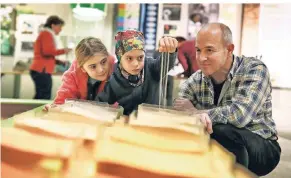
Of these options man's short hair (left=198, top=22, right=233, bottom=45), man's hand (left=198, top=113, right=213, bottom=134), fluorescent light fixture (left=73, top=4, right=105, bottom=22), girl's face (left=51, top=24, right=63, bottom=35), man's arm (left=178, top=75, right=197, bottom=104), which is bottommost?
man's hand (left=198, top=113, right=213, bottom=134)

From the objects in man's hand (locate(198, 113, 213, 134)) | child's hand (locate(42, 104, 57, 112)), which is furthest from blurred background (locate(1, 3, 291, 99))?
man's hand (locate(198, 113, 213, 134))

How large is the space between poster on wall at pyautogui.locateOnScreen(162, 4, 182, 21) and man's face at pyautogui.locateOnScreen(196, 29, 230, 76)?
200mm

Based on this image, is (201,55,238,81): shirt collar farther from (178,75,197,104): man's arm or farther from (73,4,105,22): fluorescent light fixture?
(73,4,105,22): fluorescent light fixture

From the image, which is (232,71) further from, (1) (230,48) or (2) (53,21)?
(2) (53,21)

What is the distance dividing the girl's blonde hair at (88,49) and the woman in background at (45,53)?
22 cm

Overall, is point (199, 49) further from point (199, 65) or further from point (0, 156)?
point (0, 156)

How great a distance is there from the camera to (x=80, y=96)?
40.6 inches

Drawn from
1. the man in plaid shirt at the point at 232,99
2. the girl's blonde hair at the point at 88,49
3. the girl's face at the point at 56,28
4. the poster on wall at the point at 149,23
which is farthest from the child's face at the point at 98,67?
the girl's face at the point at 56,28

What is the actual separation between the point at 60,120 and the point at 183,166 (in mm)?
378

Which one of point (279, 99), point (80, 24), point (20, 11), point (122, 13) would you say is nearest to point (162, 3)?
point (122, 13)

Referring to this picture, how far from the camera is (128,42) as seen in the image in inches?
39.3

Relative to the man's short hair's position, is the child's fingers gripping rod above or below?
below

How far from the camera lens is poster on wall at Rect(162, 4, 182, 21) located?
1.10m

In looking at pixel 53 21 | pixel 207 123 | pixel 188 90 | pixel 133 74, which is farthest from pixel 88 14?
pixel 207 123
